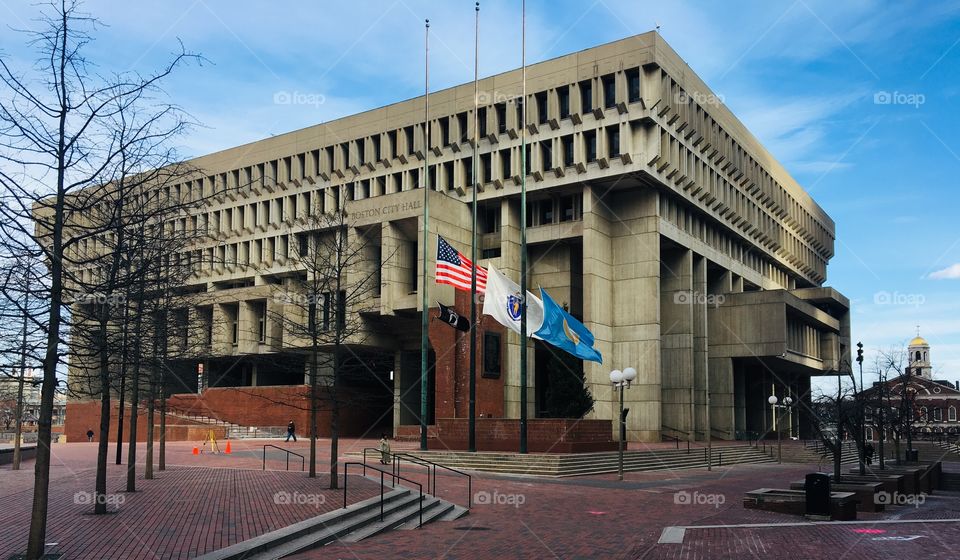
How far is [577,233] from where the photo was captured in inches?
2234

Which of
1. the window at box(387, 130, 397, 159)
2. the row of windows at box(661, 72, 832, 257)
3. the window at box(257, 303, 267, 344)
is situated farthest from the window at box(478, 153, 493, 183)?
the window at box(257, 303, 267, 344)

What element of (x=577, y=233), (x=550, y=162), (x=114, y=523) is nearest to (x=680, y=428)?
(x=577, y=233)

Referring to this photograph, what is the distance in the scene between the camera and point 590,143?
2255 inches

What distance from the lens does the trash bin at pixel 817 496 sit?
18906 millimetres

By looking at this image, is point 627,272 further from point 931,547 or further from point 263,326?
point 931,547

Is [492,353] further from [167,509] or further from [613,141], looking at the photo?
[167,509]

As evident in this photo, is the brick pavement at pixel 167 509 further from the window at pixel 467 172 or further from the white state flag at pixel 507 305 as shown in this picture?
the window at pixel 467 172

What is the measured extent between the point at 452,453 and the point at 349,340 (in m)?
26.7
